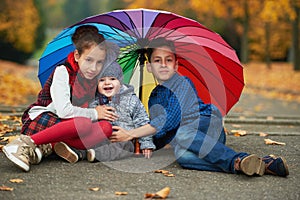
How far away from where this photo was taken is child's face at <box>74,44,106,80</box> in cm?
439

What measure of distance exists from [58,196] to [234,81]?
2.41 meters

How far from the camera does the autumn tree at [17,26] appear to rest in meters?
22.2

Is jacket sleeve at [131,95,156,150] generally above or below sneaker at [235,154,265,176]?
above

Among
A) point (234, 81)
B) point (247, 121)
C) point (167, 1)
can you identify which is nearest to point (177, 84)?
point (234, 81)

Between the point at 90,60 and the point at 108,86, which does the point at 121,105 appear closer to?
the point at 108,86

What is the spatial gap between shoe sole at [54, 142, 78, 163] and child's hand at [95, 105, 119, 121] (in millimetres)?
423

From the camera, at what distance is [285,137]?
583cm

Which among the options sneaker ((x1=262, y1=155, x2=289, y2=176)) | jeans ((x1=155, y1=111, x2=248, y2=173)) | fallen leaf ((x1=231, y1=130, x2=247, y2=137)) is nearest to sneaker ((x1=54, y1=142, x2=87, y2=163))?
jeans ((x1=155, y1=111, x2=248, y2=173))

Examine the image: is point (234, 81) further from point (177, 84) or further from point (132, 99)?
point (132, 99)

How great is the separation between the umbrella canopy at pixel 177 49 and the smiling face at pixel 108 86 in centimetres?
52

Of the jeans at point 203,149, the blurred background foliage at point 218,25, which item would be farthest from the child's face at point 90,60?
the blurred background foliage at point 218,25

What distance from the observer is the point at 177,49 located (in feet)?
15.9

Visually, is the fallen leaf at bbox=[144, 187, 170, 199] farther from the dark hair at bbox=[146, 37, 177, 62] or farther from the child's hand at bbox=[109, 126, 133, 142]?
the dark hair at bbox=[146, 37, 177, 62]

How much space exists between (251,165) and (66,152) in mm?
1566
